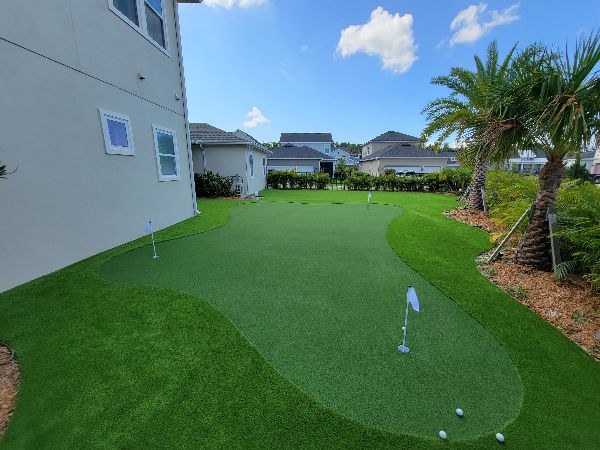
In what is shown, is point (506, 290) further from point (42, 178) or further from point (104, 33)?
point (104, 33)

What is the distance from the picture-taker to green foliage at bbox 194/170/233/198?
15141 millimetres

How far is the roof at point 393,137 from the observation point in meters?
40.8

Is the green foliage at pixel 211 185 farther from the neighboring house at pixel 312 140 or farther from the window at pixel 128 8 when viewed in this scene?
the neighboring house at pixel 312 140

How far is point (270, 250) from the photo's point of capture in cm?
626

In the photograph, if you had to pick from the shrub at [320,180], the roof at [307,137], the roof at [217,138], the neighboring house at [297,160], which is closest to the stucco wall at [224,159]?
the roof at [217,138]

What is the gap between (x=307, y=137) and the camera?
4953 cm

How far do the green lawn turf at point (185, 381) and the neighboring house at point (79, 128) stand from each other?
1.13m

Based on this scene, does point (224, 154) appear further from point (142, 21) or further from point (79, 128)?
point (79, 128)

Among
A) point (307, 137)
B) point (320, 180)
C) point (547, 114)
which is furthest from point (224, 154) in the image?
point (307, 137)

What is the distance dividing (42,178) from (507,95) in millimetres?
7765

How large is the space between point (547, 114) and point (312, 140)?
4756 cm

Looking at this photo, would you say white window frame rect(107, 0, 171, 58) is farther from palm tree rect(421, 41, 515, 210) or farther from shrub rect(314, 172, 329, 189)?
shrub rect(314, 172, 329, 189)

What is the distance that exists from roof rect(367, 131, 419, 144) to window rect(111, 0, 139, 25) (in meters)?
39.0

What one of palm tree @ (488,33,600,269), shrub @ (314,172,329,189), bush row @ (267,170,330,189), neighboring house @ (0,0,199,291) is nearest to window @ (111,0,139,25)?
neighboring house @ (0,0,199,291)
